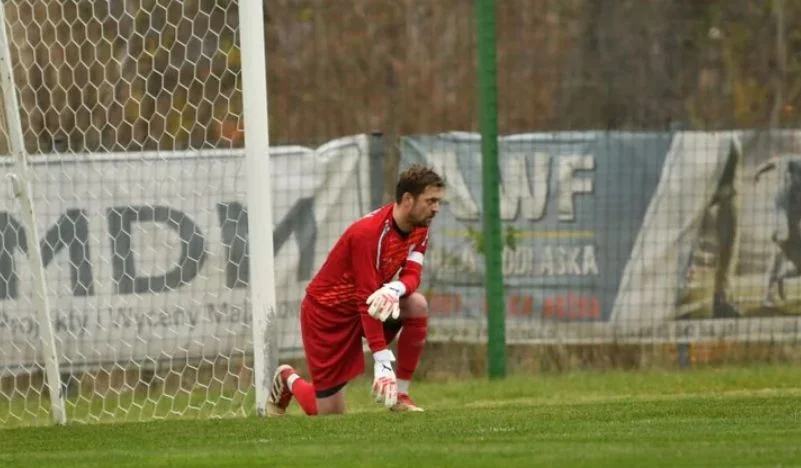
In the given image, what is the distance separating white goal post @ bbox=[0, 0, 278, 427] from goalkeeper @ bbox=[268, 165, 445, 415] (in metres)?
0.91

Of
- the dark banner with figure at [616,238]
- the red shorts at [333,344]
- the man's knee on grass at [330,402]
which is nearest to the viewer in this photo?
the red shorts at [333,344]

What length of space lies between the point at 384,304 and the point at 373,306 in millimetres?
60

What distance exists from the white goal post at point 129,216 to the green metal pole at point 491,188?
1864 millimetres

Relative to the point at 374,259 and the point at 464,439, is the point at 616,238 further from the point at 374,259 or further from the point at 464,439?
the point at 464,439

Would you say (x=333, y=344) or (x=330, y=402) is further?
(x=330, y=402)

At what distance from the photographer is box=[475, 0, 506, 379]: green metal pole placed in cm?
1441

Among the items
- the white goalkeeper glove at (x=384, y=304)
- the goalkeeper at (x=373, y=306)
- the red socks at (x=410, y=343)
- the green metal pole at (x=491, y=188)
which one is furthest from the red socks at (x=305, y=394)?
the green metal pole at (x=491, y=188)

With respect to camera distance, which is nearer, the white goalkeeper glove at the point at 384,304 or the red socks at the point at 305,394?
the white goalkeeper glove at the point at 384,304

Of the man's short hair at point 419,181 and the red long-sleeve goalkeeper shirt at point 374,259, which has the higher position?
the man's short hair at point 419,181

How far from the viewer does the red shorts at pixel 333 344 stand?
10883mm

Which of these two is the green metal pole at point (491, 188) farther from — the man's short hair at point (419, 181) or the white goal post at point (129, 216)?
the man's short hair at point (419, 181)

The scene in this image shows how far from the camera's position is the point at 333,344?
10922 millimetres

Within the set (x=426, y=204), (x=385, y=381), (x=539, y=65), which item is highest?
(x=539, y=65)

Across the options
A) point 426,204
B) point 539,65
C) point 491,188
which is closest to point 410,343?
point 426,204
